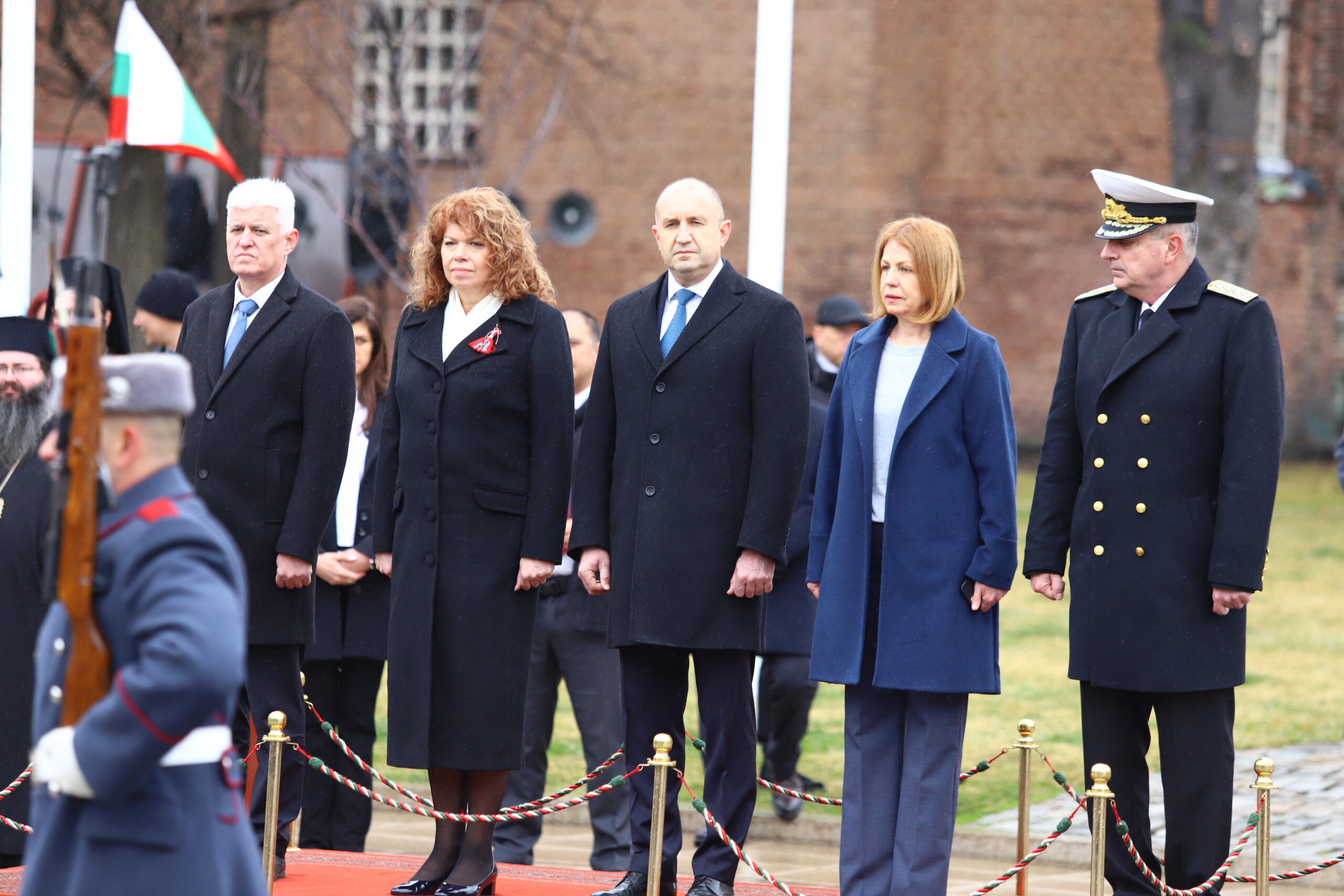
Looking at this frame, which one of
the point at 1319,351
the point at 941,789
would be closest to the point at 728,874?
the point at 941,789

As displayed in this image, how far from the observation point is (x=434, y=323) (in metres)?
6.11

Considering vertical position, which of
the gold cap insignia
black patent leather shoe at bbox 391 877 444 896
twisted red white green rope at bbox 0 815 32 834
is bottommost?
black patent leather shoe at bbox 391 877 444 896

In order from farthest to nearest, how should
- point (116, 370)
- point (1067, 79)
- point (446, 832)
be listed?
point (1067, 79) → point (446, 832) → point (116, 370)

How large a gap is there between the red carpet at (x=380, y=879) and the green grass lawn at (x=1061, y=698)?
0.72m

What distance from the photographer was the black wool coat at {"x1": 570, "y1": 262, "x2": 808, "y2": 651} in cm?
580

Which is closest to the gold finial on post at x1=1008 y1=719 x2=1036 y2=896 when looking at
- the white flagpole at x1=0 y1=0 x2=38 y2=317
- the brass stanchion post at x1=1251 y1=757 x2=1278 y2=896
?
the brass stanchion post at x1=1251 y1=757 x2=1278 y2=896

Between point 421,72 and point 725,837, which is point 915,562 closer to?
point 725,837

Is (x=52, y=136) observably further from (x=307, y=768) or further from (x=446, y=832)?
(x=446, y=832)

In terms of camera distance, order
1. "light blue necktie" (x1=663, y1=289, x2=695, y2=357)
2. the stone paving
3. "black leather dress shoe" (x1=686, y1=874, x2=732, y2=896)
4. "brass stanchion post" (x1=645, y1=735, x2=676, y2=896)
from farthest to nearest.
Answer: the stone paving, "light blue necktie" (x1=663, y1=289, x2=695, y2=357), "black leather dress shoe" (x1=686, y1=874, x2=732, y2=896), "brass stanchion post" (x1=645, y1=735, x2=676, y2=896)

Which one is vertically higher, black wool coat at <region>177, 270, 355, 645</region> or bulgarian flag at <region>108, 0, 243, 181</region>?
bulgarian flag at <region>108, 0, 243, 181</region>

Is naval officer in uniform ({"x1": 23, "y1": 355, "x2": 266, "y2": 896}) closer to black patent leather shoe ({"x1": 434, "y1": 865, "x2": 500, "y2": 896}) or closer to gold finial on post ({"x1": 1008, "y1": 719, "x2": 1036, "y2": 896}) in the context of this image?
black patent leather shoe ({"x1": 434, "y1": 865, "x2": 500, "y2": 896})

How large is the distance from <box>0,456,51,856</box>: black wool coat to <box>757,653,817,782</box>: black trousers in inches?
135

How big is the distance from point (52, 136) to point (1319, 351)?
17.1 metres

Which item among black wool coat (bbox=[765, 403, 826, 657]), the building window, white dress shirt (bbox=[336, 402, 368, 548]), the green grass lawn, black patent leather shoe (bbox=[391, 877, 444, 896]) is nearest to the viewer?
black patent leather shoe (bbox=[391, 877, 444, 896])
